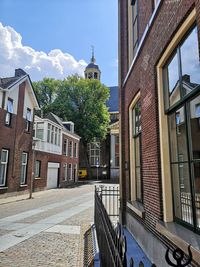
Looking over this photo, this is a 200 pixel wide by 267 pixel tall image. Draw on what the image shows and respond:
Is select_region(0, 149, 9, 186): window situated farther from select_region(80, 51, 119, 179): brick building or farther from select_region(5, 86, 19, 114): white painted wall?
select_region(80, 51, 119, 179): brick building

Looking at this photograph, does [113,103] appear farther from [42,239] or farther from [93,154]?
[42,239]

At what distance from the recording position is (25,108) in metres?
18.2

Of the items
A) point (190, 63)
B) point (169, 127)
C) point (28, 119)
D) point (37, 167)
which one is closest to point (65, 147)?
point (37, 167)

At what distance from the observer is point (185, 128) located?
3428mm

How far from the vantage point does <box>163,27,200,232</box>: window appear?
10.2 feet

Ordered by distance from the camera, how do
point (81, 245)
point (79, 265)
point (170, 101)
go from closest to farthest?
point (170, 101) → point (79, 265) → point (81, 245)

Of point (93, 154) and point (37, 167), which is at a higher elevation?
point (93, 154)

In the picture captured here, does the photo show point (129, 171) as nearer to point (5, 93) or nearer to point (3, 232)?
point (3, 232)

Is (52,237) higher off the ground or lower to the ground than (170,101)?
lower

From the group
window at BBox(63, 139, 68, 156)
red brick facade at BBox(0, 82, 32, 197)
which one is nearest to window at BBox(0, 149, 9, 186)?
red brick facade at BBox(0, 82, 32, 197)

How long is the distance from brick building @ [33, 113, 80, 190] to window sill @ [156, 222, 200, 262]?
50.8 feet

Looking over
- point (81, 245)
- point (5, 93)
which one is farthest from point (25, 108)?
point (81, 245)

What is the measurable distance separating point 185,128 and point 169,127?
0.73 metres

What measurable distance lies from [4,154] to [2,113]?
8.97 ft
